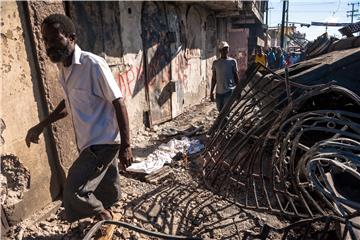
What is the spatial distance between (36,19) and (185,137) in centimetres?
294

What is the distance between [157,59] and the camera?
20.3ft

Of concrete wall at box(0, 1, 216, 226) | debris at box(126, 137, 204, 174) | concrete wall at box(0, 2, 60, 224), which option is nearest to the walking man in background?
debris at box(126, 137, 204, 174)

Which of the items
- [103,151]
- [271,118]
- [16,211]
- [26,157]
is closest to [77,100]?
[103,151]

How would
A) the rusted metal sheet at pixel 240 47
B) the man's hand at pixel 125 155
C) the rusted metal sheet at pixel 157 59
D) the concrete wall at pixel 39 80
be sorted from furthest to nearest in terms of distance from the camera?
the rusted metal sheet at pixel 240 47 < the rusted metal sheet at pixel 157 59 < the concrete wall at pixel 39 80 < the man's hand at pixel 125 155

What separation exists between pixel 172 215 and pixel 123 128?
3.81ft

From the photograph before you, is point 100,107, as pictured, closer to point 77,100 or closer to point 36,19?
point 77,100

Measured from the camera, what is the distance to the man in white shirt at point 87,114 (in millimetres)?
2201

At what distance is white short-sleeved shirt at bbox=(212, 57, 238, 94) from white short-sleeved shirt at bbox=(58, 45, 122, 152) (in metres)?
3.12

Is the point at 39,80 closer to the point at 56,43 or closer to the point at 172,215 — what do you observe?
the point at 56,43

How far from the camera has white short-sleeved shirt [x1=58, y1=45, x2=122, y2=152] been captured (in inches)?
87.4

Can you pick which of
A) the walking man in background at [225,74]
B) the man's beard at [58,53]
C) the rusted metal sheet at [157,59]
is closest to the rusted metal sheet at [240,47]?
the rusted metal sheet at [157,59]

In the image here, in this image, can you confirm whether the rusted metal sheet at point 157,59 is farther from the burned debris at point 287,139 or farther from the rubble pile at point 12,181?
the rubble pile at point 12,181

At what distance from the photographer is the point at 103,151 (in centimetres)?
239

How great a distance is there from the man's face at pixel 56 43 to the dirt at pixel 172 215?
138 cm
